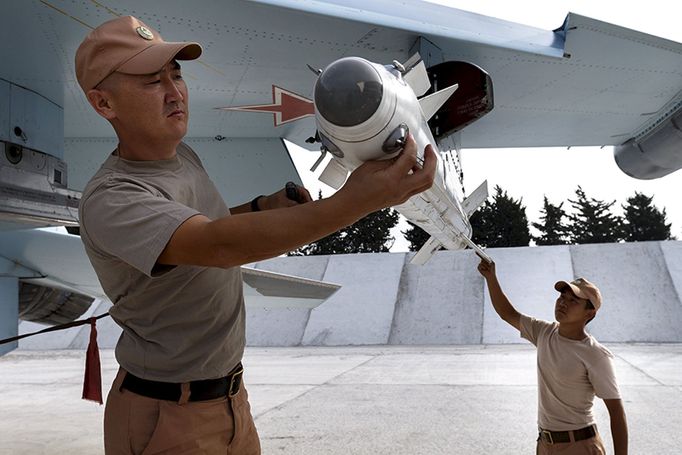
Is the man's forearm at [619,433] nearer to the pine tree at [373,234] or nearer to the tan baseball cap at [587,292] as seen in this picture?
the tan baseball cap at [587,292]

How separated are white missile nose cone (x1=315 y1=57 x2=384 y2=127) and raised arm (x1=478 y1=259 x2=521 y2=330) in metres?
1.81

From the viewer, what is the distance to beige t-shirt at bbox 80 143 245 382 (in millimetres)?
1468

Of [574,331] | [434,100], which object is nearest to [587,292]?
[574,331]

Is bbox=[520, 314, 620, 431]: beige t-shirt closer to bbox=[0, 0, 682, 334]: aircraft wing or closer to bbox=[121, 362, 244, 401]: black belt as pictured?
bbox=[121, 362, 244, 401]: black belt

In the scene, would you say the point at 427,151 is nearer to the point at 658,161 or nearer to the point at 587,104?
the point at 587,104

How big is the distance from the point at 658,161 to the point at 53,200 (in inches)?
223

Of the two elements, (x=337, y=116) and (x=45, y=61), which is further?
(x=45, y=61)

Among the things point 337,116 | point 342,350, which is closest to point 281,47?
point 337,116

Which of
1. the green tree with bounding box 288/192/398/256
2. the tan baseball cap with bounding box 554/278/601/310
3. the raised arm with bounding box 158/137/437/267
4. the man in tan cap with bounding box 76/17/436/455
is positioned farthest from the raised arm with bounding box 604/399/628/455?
the green tree with bounding box 288/192/398/256

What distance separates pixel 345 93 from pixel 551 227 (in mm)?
41835

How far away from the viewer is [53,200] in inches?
163

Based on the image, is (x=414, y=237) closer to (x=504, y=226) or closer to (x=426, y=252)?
(x=504, y=226)

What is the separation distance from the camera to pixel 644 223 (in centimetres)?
4350

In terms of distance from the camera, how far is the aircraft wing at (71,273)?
5.55m
